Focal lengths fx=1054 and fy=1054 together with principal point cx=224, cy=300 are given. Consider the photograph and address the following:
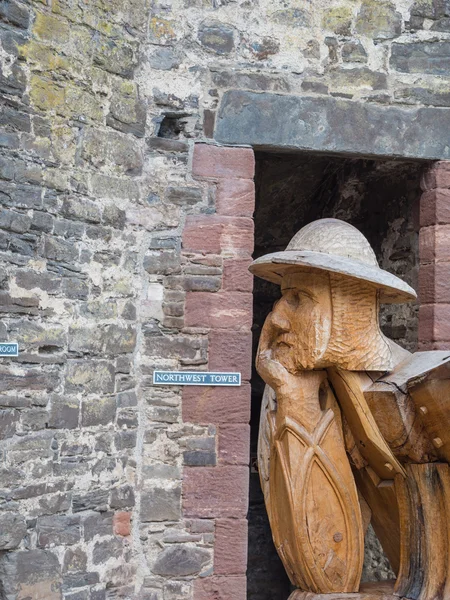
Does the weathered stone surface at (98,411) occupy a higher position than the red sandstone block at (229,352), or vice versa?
the red sandstone block at (229,352)

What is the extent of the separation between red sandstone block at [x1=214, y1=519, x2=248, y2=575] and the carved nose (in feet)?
9.65

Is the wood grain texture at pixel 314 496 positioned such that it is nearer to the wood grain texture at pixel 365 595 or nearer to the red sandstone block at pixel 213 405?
the wood grain texture at pixel 365 595

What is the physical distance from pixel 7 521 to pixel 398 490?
2643 millimetres

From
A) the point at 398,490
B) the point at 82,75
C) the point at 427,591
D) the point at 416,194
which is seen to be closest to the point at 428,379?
the point at 398,490

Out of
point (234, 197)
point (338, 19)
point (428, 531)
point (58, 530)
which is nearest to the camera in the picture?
point (428, 531)

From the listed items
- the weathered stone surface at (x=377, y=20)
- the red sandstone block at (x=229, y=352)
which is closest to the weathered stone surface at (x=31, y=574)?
the red sandstone block at (x=229, y=352)

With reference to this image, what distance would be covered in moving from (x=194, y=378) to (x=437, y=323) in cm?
162

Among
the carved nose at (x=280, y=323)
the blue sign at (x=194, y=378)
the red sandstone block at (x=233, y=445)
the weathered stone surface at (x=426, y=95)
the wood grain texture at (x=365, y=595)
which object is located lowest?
the wood grain texture at (x=365, y=595)

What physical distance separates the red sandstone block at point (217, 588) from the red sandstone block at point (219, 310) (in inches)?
59.6

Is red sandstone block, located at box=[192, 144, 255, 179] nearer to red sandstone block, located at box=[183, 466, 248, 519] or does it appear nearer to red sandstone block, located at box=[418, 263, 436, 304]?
red sandstone block, located at box=[418, 263, 436, 304]

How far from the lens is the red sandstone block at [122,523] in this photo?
619 centimetres

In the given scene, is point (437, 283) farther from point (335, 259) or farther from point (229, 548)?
point (335, 259)

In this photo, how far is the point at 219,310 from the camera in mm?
6449

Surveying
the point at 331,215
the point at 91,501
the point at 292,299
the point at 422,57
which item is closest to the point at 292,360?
the point at 292,299
